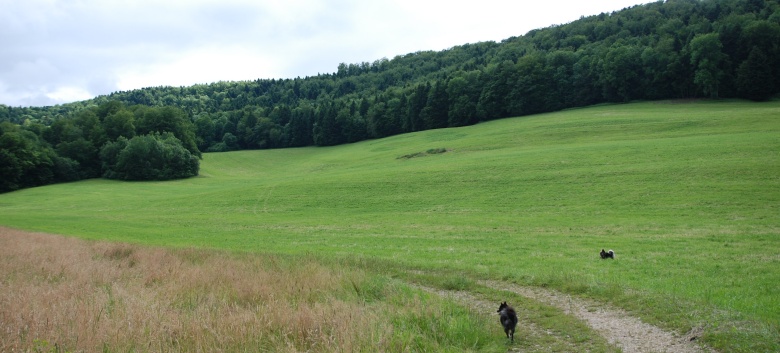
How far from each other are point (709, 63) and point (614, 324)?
310 feet

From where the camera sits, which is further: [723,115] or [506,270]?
[723,115]

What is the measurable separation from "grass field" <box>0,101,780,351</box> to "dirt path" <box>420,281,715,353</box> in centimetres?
40

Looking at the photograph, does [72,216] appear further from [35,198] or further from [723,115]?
[723,115]

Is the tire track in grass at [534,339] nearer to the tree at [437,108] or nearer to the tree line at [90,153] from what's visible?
the tree line at [90,153]

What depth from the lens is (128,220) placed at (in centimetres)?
4606

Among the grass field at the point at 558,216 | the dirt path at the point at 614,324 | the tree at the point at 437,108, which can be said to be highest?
the tree at the point at 437,108

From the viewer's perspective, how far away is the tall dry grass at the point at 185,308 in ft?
27.6

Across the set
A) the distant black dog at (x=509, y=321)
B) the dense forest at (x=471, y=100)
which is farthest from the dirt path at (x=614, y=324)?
the dense forest at (x=471, y=100)

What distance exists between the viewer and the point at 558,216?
31922 mm

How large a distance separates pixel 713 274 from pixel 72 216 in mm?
57419

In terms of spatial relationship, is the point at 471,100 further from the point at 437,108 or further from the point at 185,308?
the point at 185,308

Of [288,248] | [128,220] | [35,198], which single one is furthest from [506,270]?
[35,198]

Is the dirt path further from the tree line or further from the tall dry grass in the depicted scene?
the tree line

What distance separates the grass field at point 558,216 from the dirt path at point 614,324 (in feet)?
1.31
